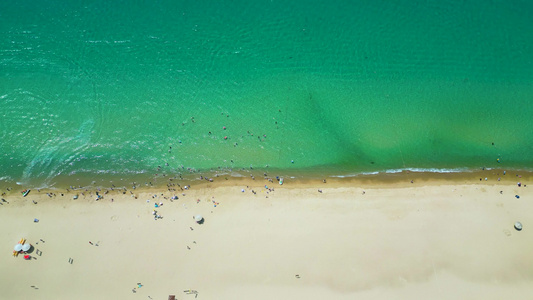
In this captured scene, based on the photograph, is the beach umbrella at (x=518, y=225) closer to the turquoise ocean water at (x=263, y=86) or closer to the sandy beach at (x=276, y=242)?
the sandy beach at (x=276, y=242)

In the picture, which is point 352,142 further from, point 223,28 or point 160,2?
point 160,2

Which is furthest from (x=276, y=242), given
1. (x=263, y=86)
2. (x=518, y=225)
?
(x=518, y=225)

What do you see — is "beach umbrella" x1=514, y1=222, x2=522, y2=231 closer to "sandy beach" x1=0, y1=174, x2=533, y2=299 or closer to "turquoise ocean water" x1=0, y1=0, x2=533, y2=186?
"sandy beach" x1=0, y1=174, x2=533, y2=299

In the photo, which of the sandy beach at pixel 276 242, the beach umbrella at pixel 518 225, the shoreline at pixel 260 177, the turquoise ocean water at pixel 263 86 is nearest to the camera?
the sandy beach at pixel 276 242

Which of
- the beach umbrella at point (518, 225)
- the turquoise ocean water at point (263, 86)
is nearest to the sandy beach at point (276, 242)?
the beach umbrella at point (518, 225)

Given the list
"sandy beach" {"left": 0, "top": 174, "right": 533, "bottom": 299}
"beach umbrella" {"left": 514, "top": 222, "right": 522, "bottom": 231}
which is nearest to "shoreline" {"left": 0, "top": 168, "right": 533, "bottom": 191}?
"sandy beach" {"left": 0, "top": 174, "right": 533, "bottom": 299}

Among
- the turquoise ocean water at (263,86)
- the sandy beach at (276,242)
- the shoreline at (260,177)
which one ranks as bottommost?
the sandy beach at (276,242)
